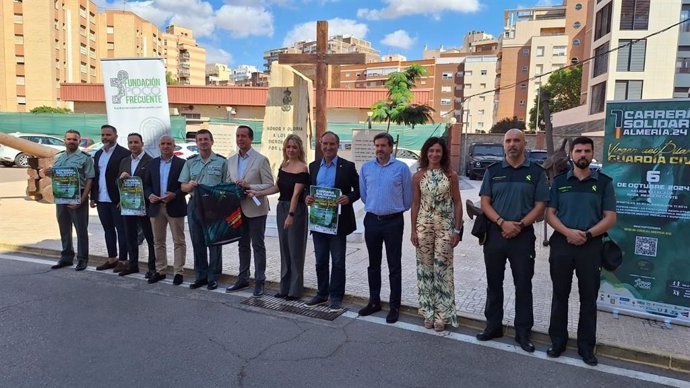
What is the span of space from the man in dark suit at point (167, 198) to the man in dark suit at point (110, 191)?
2.34 ft

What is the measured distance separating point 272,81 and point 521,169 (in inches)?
256

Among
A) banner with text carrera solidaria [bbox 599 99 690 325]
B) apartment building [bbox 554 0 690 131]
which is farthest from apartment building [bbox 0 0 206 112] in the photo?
banner with text carrera solidaria [bbox 599 99 690 325]

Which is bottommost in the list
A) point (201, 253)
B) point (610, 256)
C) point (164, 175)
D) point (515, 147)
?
point (201, 253)

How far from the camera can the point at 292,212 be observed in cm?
517

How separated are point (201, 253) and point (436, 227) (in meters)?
3.00

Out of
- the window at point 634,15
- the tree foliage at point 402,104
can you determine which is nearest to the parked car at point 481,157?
the tree foliage at point 402,104

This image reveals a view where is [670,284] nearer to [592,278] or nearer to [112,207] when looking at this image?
[592,278]

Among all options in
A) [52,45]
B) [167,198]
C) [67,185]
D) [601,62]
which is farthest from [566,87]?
[67,185]

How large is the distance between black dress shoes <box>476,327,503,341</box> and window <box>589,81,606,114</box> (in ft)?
135

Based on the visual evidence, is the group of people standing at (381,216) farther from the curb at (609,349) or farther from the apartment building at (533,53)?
the apartment building at (533,53)

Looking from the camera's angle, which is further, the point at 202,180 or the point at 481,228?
the point at 202,180

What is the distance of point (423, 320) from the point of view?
15.8ft

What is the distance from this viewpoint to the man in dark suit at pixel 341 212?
16.4 feet

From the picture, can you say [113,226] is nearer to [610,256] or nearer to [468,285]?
[468,285]
